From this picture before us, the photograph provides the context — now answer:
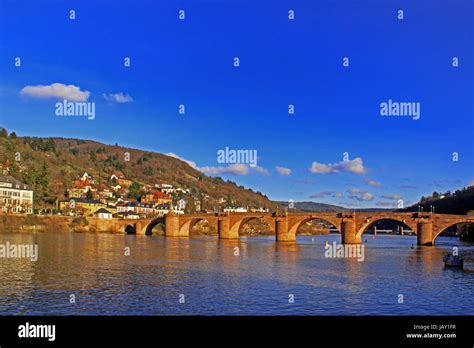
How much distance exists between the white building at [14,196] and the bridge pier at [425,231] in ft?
291

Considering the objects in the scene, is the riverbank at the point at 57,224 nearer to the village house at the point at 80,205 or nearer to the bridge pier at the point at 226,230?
the village house at the point at 80,205

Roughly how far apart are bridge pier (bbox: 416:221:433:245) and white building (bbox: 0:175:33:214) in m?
88.8

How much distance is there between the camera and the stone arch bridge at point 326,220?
88.3 m

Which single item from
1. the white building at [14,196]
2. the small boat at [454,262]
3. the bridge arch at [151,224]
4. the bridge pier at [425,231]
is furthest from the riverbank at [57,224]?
the small boat at [454,262]

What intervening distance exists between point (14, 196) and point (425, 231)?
94655 millimetres

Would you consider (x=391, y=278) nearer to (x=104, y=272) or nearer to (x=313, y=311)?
(x=313, y=311)

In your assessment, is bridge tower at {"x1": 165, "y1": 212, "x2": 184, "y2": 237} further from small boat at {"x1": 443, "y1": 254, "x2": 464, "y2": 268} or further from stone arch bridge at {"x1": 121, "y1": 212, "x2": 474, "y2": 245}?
small boat at {"x1": 443, "y1": 254, "x2": 464, "y2": 268}

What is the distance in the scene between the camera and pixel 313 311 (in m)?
28.2

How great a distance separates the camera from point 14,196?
134 meters

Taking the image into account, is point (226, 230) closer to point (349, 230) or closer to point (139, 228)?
point (139, 228)

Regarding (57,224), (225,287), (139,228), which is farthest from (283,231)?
(225,287)
